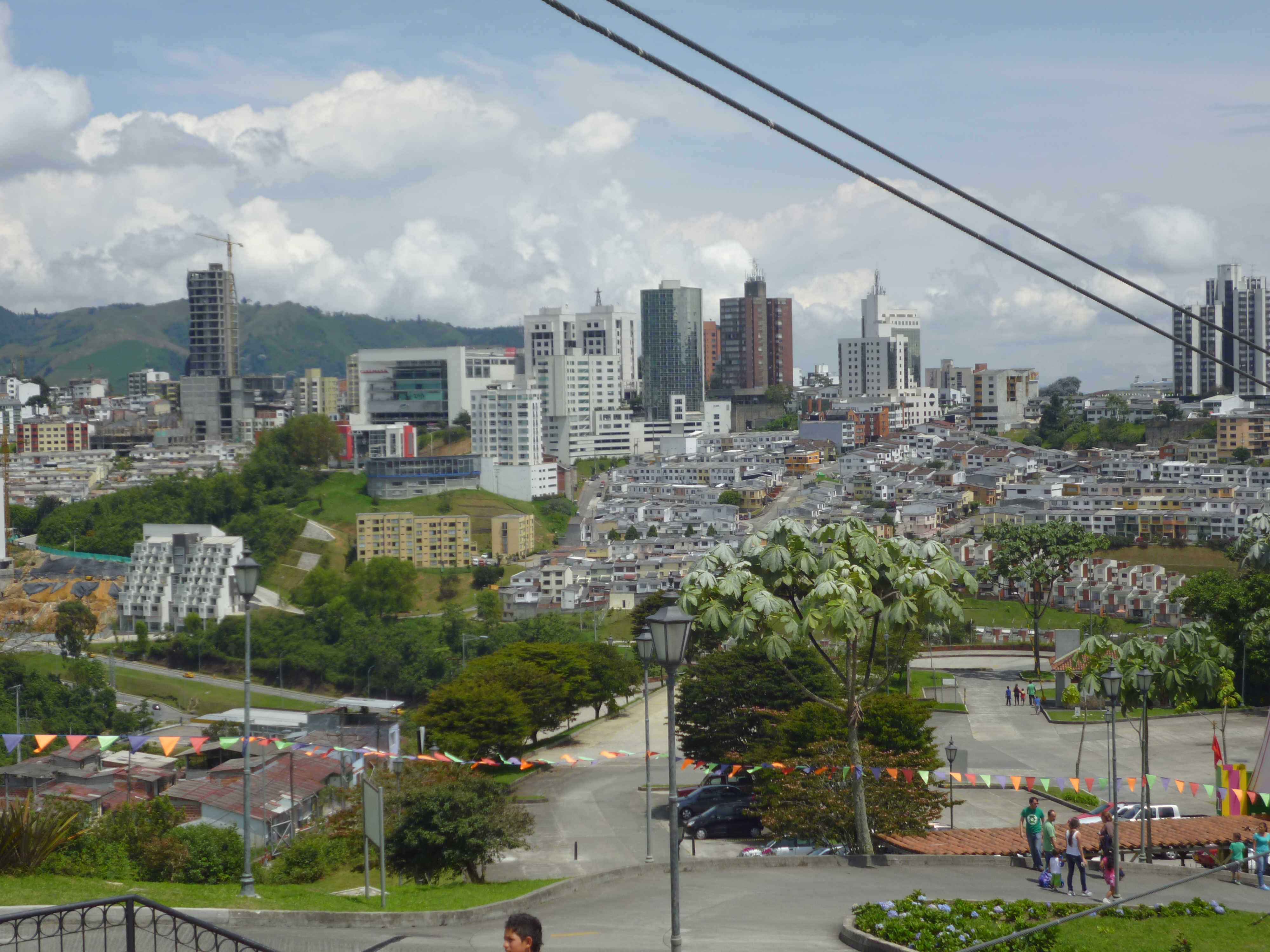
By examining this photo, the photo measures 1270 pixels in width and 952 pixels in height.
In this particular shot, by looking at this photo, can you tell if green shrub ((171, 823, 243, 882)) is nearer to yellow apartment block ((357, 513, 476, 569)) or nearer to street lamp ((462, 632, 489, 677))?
street lamp ((462, 632, 489, 677))

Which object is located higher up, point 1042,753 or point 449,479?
point 449,479

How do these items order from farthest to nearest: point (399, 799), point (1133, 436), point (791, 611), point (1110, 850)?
point (1133, 436) → point (399, 799) → point (791, 611) → point (1110, 850)

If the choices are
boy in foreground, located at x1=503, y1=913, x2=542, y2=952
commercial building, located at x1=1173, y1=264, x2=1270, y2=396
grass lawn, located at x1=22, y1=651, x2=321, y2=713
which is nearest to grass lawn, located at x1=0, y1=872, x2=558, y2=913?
boy in foreground, located at x1=503, y1=913, x2=542, y2=952

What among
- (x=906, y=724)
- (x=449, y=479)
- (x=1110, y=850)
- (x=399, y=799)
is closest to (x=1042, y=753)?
(x=906, y=724)

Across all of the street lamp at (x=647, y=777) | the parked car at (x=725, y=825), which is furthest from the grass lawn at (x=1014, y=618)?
the parked car at (x=725, y=825)

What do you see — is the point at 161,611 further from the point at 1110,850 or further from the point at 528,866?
the point at 1110,850

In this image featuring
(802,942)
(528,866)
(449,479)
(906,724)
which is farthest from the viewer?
(449,479)

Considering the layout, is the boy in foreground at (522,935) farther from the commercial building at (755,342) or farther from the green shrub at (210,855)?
the commercial building at (755,342)
